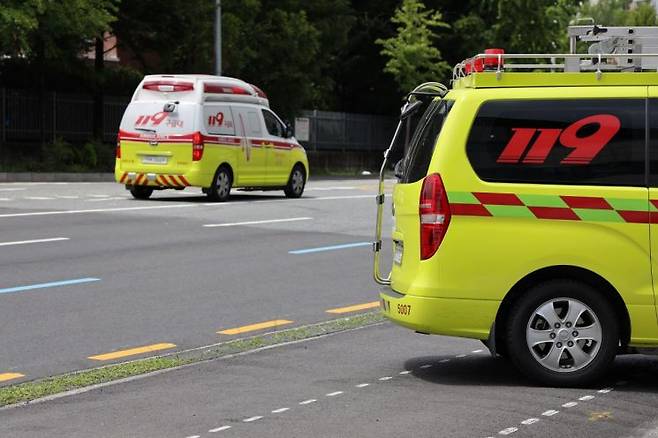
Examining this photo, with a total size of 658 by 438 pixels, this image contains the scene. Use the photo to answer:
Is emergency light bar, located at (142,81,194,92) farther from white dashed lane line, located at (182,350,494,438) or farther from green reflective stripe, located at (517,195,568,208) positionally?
green reflective stripe, located at (517,195,568,208)

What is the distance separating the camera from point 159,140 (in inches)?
915

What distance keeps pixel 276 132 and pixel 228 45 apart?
16341mm

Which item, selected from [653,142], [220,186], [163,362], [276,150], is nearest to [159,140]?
[220,186]

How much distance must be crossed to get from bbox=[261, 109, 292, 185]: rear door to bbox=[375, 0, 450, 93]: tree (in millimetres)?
27630

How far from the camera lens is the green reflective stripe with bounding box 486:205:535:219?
293 inches

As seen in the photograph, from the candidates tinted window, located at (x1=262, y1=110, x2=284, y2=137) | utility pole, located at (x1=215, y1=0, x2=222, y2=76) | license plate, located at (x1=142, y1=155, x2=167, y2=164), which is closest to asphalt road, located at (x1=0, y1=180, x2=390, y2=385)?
license plate, located at (x1=142, y1=155, x2=167, y2=164)

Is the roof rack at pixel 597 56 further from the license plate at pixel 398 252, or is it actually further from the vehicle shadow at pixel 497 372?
the vehicle shadow at pixel 497 372

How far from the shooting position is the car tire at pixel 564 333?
24.3ft

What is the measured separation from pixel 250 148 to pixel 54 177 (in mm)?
10181

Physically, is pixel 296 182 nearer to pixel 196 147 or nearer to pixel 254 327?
pixel 196 147

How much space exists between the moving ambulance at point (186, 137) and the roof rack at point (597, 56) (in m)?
14.5

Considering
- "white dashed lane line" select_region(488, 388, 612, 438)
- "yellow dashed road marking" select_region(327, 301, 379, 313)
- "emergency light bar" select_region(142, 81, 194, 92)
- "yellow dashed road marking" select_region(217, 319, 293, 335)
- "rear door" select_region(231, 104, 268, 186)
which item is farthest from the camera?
"rear door" select_region(231, 104, 268, 186)

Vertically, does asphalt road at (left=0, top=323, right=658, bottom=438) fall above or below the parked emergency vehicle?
below

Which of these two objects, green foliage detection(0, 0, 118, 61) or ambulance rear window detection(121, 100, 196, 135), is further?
green foliage detection(0, 0, 118, 61)
